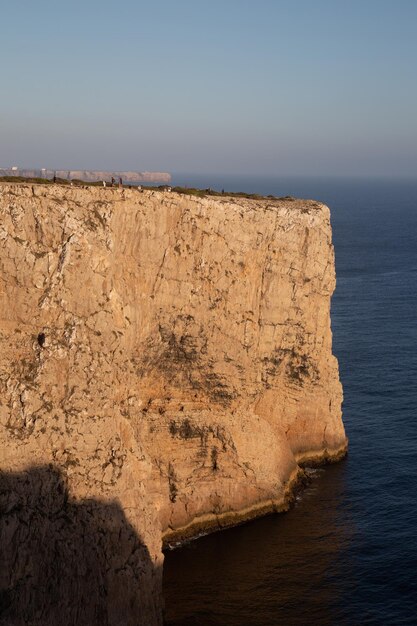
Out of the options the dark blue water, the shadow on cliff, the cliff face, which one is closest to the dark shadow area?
the dark blue water

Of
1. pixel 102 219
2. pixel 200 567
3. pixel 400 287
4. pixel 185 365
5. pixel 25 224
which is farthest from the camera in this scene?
pixel 400 287

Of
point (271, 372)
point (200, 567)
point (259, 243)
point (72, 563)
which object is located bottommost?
point (200, 567)

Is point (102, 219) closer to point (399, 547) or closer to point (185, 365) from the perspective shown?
point (185, 365)

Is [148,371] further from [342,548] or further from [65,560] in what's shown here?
[342,548]

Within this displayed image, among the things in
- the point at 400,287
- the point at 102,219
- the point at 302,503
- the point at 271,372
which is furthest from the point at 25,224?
the point at 400,287

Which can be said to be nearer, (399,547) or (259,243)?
(399,547)

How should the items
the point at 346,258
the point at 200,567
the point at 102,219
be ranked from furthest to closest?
the point at 346,258
the point at 200,567
the point at 102,219
